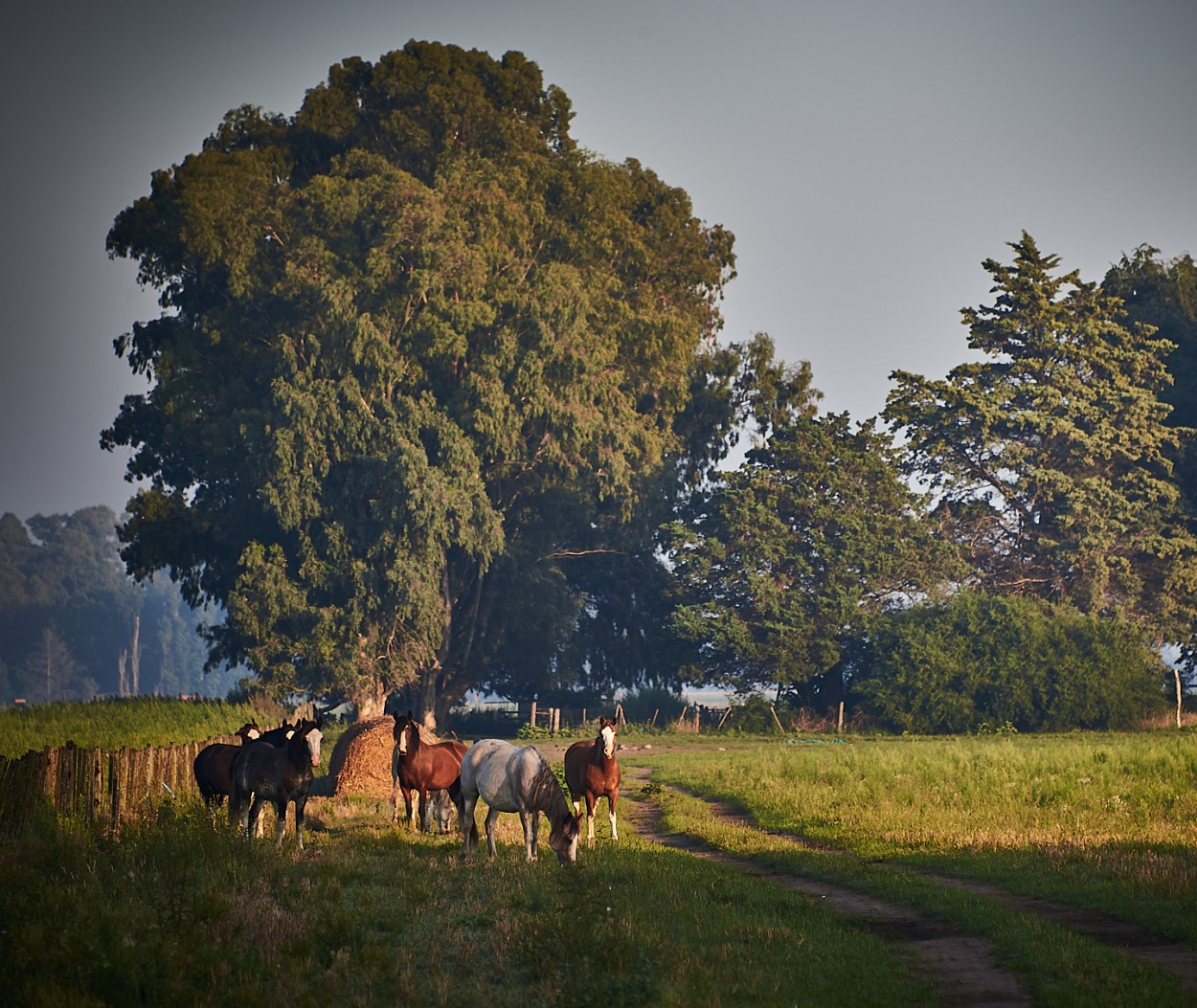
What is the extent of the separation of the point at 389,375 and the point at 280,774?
38.5 metres

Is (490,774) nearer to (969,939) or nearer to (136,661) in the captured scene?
(969,939)

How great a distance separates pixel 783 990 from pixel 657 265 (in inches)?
2405

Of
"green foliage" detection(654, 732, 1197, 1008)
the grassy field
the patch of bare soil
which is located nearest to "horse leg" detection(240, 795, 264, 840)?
the grassy field

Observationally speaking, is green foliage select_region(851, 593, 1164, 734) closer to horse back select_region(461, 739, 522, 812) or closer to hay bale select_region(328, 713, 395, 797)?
hay bale select_region(328, 713, 395, 797)

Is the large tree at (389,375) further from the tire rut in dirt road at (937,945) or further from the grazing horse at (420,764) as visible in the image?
the tire rut in dirt road at (937,945)

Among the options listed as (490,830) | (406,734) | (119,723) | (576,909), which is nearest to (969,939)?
(576,909)

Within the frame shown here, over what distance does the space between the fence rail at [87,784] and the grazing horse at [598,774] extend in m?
7.01

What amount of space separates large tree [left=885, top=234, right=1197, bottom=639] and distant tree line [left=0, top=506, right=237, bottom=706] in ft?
326

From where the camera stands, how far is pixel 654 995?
11.8 m

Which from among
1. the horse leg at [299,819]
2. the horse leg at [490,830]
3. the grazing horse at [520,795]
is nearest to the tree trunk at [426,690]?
the horse leg at [299,819]

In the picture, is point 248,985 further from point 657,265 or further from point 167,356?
point 657,265

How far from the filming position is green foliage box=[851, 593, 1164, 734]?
199 ft

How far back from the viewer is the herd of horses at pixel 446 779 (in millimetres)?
19578

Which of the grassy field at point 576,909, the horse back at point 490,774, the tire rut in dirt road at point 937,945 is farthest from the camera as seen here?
the horse back at point 490,774
